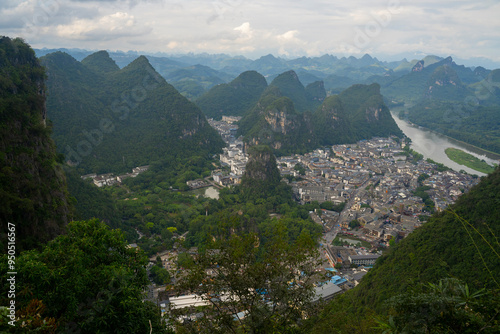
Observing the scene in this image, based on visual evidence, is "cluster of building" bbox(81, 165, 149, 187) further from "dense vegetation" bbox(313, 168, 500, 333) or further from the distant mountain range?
the distant mountain range

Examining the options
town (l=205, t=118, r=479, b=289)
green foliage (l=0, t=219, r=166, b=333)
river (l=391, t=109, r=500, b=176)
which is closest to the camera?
green foliage (l=0, t=219, r=166, b=333)

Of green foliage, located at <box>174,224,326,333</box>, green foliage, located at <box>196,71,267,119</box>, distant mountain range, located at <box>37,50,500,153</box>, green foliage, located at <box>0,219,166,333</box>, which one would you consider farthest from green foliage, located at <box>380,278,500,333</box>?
green foliage, located at <box>196,71,267,119</box>

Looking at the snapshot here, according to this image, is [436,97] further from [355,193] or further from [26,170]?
[26,170]

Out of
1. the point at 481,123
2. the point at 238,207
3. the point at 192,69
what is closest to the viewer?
the point at 238,207

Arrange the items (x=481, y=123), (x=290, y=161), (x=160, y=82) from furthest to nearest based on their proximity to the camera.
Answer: (x=481, y=123) → (x=160, y=82) → (x=290, y=161)

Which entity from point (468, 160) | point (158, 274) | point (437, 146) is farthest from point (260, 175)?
point (437, 146)

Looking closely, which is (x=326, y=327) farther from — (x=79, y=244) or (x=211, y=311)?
(x=79, y=244)

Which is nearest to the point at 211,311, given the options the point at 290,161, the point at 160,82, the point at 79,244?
the point at 79,244

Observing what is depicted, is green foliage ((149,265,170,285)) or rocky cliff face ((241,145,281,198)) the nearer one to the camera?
green foliage ((149,265,170,285))
